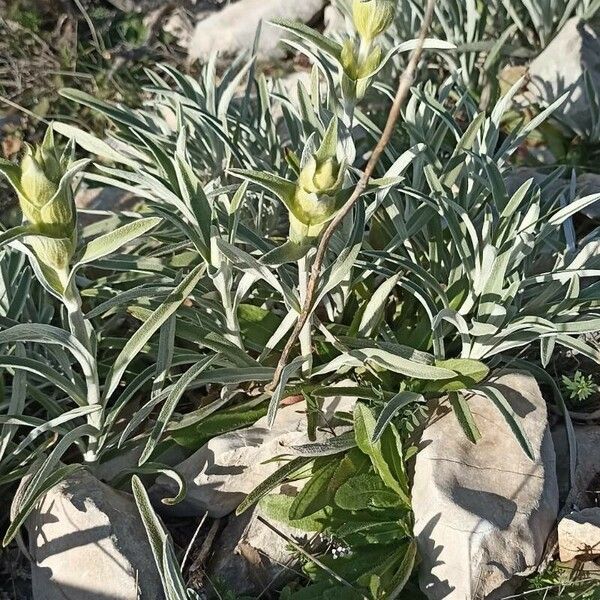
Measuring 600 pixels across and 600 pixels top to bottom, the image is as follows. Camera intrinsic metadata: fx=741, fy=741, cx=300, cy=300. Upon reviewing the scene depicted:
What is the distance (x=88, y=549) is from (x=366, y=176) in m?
1.05

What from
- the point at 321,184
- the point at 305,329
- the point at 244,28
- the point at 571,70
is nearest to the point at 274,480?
the point at 305,329

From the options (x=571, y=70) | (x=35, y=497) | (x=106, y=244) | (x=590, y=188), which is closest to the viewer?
(x=106, y=244)

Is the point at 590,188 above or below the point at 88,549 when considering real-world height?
above

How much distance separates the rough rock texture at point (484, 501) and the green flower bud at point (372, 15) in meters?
0.94

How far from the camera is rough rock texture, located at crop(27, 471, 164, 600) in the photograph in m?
1.67

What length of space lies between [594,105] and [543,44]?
51cm

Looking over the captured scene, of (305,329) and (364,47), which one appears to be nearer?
(364,47)

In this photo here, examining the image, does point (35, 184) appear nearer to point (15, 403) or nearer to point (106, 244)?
point (106, 244)

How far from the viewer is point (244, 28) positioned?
3.61 m

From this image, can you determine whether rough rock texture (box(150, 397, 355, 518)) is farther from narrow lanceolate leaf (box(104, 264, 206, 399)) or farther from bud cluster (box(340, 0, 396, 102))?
bud cluster (box(340, 0, 396, 102))

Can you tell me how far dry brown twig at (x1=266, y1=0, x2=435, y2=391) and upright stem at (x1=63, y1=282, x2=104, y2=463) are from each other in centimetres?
42

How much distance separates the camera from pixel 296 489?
1.84 m

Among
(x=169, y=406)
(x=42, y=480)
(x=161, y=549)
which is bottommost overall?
(x=161, y=549)

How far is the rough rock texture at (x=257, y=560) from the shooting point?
5.84 ft
